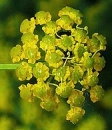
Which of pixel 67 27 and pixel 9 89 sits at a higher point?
pixel 67 27

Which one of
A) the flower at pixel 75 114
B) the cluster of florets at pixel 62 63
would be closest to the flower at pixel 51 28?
the cluster of florets at pixel 62 63

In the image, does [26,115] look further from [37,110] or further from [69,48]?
[69,48]

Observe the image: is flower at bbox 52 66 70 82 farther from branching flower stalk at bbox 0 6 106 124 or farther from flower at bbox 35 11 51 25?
flower at bbox 35 11 51 25

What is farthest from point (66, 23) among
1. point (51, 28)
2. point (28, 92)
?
point (28, 92)

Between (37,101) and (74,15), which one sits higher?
(74,15)

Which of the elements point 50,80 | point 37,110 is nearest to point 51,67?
point 50,80

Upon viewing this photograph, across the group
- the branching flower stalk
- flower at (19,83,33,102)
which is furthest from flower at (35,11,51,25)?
flower at (19,83,33,102)

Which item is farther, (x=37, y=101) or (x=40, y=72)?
(x=37, y=101)

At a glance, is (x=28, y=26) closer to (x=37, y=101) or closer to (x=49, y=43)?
(x=49, y=43)
